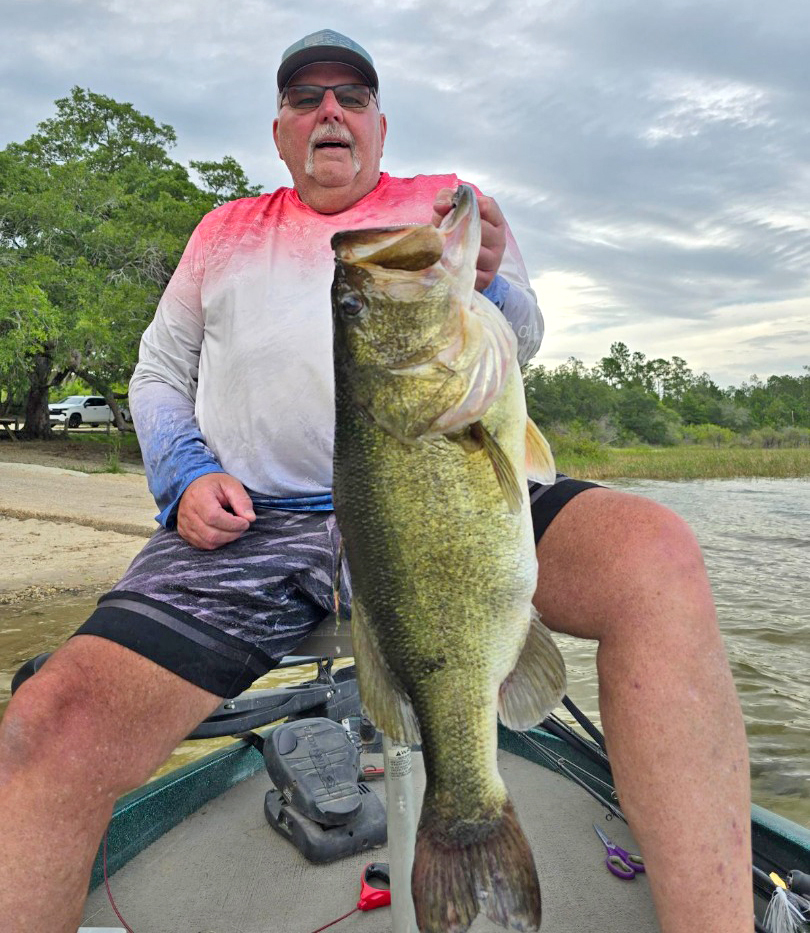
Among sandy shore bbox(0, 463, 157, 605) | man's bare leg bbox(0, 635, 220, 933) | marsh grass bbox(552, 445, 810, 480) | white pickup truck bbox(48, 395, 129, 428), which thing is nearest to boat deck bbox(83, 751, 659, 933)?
man's bare leg bbox(0, 635, 220, 933)

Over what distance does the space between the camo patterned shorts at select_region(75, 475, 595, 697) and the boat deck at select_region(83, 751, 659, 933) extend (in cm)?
93

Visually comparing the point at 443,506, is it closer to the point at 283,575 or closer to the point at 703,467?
the point at 283,575

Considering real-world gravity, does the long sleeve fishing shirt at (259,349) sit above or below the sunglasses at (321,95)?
below

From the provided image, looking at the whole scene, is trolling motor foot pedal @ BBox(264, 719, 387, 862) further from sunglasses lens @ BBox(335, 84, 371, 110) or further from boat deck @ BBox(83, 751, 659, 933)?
sunglasses lens @ BBox(335, 84, 371, 110)

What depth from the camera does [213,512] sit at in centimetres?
199

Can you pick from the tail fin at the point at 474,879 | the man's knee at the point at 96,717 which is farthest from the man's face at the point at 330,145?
the tail fin at the point at 474,879

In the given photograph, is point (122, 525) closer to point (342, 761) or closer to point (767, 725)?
point (767, 725)

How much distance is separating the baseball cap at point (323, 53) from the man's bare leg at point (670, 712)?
1.54 m

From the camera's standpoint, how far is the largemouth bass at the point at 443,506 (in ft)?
4.53

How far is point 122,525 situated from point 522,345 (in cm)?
1110

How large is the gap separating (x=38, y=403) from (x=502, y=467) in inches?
1104

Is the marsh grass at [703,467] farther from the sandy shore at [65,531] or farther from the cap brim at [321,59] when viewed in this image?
the cap brim at [321,59]

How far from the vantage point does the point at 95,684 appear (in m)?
1.73

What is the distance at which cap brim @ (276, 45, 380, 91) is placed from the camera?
230 cm
